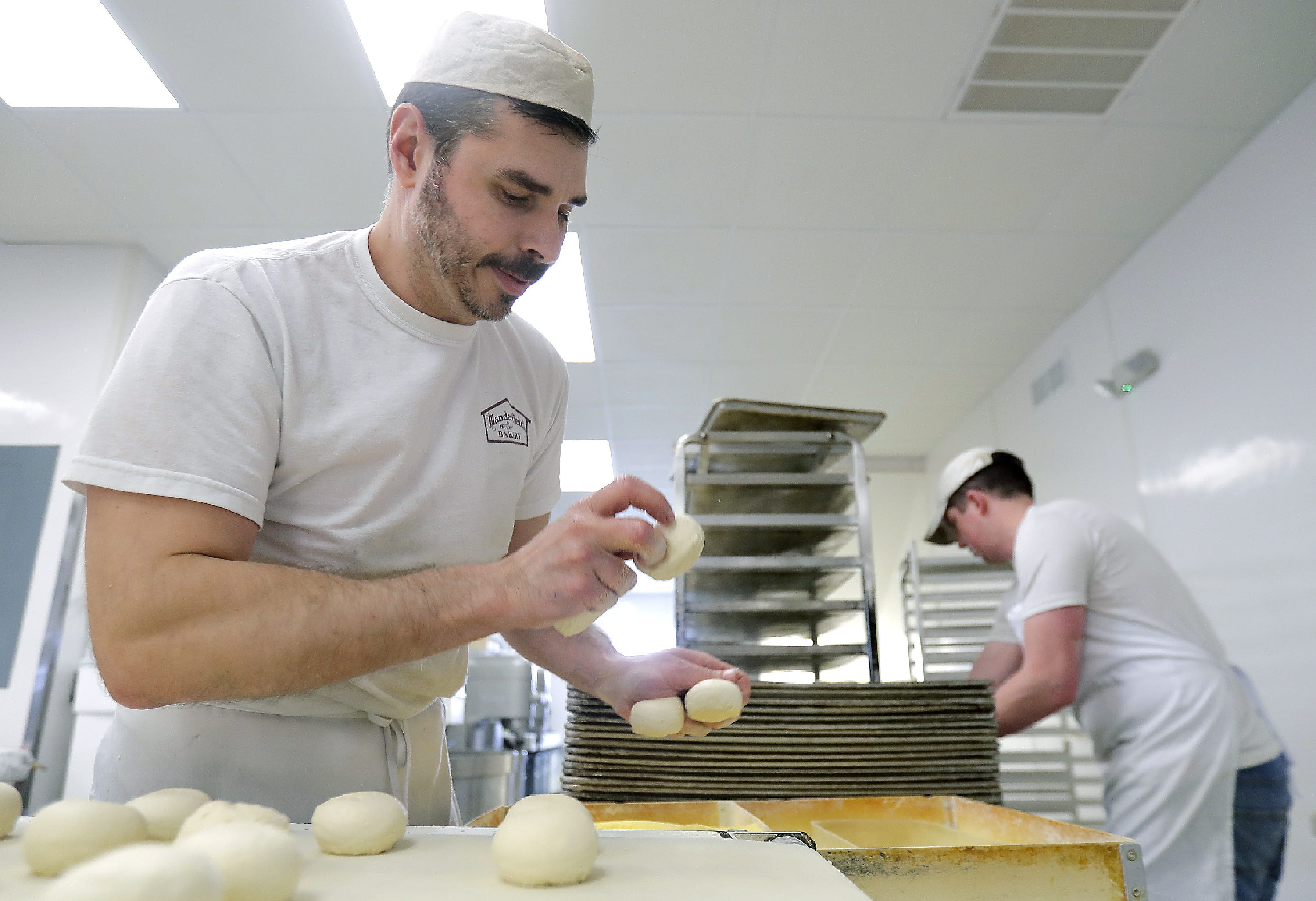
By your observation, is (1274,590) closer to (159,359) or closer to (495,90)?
(495,90)

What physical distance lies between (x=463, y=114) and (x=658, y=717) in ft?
2.62

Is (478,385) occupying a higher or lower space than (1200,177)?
lower

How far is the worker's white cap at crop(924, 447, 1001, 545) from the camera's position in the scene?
8.06 feet

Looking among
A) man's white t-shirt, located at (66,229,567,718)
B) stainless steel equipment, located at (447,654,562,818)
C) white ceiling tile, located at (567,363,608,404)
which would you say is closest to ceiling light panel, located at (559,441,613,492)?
white ceiling tile, located at (567,363,608,404)

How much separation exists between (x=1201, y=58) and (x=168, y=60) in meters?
3.25

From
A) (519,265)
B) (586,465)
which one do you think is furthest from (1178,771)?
(586,465)

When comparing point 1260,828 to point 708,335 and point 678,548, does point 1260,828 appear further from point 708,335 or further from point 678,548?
point 708,335

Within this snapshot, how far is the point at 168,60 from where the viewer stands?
2707 mm

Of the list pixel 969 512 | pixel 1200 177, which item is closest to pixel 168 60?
pixel 969 512

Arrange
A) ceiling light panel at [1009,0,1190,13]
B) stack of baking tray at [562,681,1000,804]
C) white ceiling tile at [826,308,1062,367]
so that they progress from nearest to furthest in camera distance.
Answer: stack of baking tray at [562,681,1000,804]
ceiling light panel at [1009,0,1190,13]
white ceiling tile at [826,308,1062,367]

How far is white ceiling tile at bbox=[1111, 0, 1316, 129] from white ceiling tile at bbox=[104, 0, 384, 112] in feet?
8.21

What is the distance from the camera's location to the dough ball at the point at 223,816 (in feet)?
2.33

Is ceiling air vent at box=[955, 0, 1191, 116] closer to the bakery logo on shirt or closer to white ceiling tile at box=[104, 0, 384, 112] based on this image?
white ceiling tile at box=[104, 0, 384, 112]

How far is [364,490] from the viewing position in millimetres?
1021
